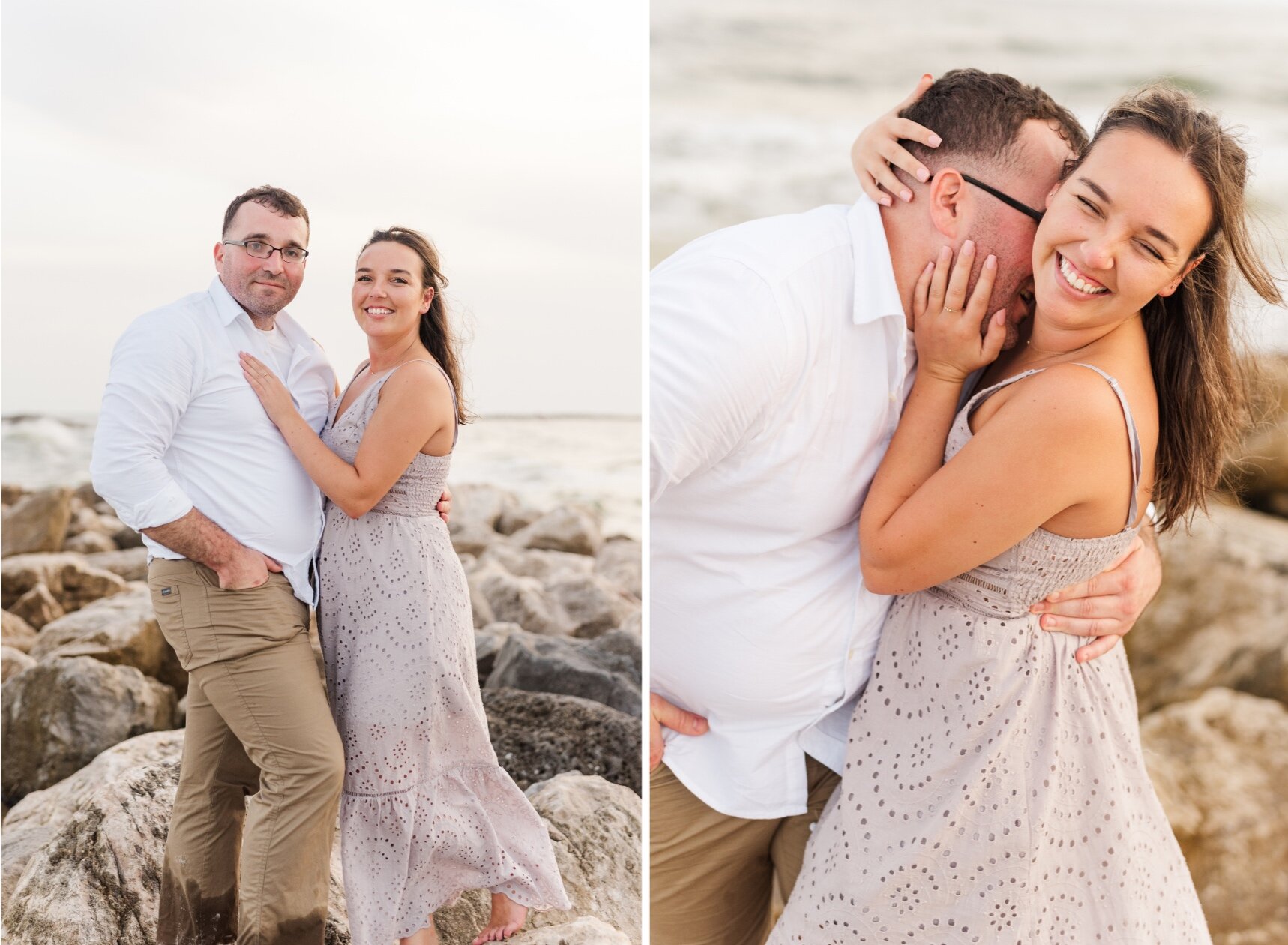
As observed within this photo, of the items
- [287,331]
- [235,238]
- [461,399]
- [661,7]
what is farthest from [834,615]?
[661,7]

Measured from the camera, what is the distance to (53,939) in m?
2.15

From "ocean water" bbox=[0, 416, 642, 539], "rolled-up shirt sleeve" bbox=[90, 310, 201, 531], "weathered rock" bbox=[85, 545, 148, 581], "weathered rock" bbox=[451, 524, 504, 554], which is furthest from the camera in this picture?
"weathered rock" bbox=[451, 524, 504, 554]

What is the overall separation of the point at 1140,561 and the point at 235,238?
1.75 m

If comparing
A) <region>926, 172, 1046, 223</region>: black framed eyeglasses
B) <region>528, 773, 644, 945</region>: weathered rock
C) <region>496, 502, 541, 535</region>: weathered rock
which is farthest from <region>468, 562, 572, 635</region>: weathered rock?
<region>926, 172, 1046, 223</region>: black framed eyeglasses

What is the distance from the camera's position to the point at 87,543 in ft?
10.3

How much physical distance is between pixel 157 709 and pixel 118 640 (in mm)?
247

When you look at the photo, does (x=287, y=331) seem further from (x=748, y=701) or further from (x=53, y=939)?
(x=53, y=939)

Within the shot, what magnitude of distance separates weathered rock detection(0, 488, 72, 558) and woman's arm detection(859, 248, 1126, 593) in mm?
2334

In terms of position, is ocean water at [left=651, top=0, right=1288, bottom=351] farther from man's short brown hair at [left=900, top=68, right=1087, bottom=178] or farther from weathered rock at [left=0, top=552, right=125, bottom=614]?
weathered rock at [left=0, top=552, right=125, bottom=614]

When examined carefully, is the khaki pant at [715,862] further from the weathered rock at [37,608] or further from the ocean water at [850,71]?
the ocean water at [850,71]

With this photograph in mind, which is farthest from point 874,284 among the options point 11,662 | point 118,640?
point 11,662

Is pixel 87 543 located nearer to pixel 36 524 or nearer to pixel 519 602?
pixel 36 524

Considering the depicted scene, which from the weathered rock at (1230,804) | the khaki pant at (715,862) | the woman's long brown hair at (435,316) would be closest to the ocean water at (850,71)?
the weathered rock at (1230,804)

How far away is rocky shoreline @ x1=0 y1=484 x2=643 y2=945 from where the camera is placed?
2186mm
